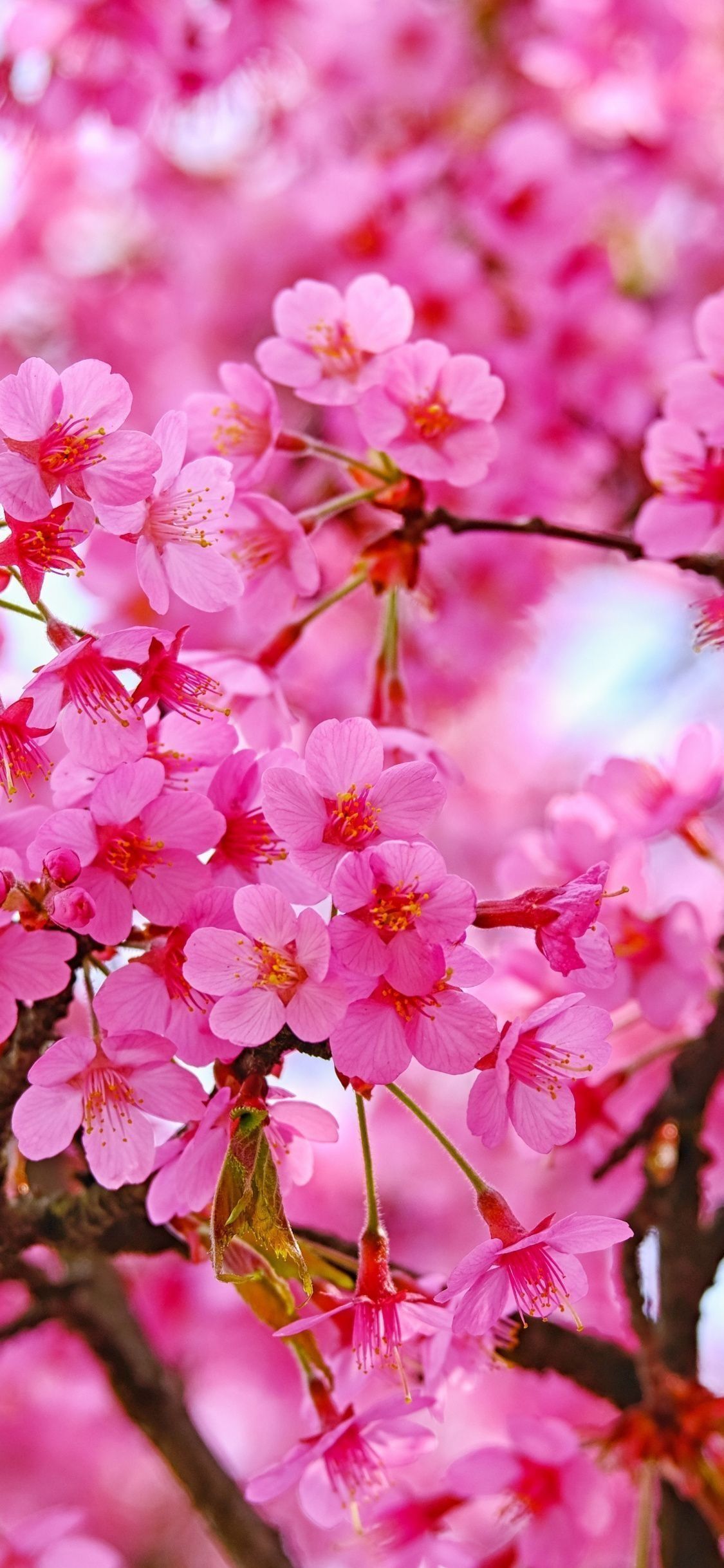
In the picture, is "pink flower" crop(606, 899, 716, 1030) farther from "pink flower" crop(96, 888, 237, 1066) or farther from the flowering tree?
"pink flower" crop(96, 888, 237, 1066)

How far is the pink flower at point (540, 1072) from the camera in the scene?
0.93 metres

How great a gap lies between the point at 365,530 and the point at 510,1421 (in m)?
1.58

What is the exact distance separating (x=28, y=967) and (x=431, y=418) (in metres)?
0.58

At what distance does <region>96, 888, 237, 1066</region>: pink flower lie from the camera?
0.93m

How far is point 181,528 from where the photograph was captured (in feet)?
3.34

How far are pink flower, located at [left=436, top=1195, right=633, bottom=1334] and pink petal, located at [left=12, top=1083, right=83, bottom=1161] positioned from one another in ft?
0.86

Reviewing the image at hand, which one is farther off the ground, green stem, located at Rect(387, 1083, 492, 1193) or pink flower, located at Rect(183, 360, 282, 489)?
pink flower, located at Rect(183, 360, 282, 489)

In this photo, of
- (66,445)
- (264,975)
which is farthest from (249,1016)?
(66,445)

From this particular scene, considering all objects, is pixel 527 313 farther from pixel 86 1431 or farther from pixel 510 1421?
pixel 86 1431

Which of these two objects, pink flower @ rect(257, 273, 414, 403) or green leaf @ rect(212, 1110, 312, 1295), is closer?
green leaf @ rect(212, 1110, 312, 1295)

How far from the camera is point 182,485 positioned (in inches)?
39.9

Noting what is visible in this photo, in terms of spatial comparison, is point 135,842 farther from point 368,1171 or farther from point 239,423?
point 239,423

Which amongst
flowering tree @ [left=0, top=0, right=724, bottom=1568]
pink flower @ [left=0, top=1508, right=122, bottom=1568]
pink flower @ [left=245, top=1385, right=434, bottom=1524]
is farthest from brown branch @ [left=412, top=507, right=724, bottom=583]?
pink flower @ [left=0, top=1508, right=122, bottom=1568]

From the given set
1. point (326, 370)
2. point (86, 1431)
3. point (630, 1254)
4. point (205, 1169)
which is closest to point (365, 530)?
point (326, 370)
